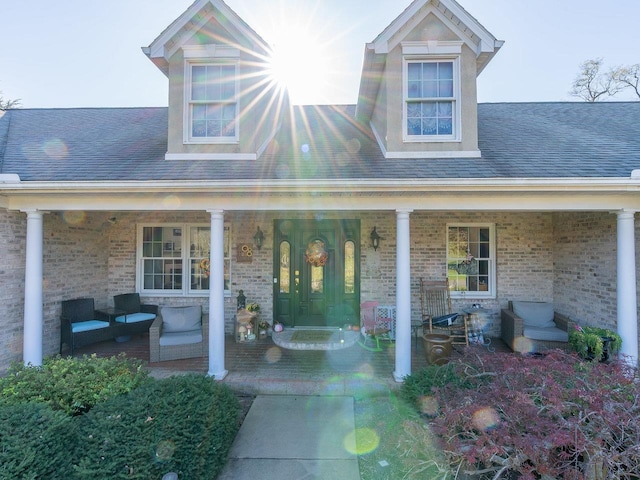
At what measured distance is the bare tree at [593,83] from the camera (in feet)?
60.8

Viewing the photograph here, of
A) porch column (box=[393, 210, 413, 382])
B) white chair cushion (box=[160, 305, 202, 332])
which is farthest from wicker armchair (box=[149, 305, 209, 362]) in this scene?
porch column (box=[393, 210, 413, 382])

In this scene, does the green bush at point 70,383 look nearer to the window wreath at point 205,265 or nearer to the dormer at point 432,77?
the window wreath at point 205,265

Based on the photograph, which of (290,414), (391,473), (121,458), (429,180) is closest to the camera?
(121,458)

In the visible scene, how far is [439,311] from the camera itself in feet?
25.5

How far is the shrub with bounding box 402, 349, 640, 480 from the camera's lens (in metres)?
2.58

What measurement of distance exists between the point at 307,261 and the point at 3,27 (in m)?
8.36

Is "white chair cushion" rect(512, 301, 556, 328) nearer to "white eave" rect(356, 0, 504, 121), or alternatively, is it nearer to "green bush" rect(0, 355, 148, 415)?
"white eave" rect(356, 0, 504, 121)

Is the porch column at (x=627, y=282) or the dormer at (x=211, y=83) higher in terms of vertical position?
the dormer at (x=211, y=83)

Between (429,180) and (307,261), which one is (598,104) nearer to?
(429,180)

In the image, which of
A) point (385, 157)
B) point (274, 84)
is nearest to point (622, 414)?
point (385, 157)

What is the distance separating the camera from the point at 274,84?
7105mm

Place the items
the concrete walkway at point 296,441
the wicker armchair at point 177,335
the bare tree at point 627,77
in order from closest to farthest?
the concrete walkway at point 296,441, the wicker armchair at point 177,335, the bare tree at point 627,77

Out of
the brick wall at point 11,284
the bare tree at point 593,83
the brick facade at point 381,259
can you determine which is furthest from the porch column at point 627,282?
the bare tree at point 593,83

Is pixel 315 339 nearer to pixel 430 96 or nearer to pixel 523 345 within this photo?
pixel 523 345
